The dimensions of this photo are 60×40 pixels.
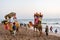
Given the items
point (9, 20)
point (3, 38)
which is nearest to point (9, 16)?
point (9, 20)

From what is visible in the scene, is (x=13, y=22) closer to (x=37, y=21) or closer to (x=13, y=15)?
(x=13, y=15)

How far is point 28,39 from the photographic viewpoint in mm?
20516

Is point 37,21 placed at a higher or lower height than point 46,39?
higher

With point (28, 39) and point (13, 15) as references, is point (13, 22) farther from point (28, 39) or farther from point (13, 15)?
point (28, 39)

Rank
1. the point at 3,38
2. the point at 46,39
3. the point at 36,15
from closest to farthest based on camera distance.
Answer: the point at 3,38 < the point at 46,39 < the point at 36,15

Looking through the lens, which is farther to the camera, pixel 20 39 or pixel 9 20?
pixel 9 20

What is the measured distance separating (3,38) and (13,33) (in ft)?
9.09

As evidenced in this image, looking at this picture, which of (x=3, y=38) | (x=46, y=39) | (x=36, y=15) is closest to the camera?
(x=3, y=38)

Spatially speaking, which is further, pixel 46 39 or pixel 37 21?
pixel 37 21

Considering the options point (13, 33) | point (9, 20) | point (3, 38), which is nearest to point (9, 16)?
point (9, 20)

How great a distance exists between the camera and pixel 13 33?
22.7m

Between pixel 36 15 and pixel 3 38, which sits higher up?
pixel 36 15

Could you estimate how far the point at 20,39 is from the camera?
20.2 meters

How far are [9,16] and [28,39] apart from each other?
4.38 metres
